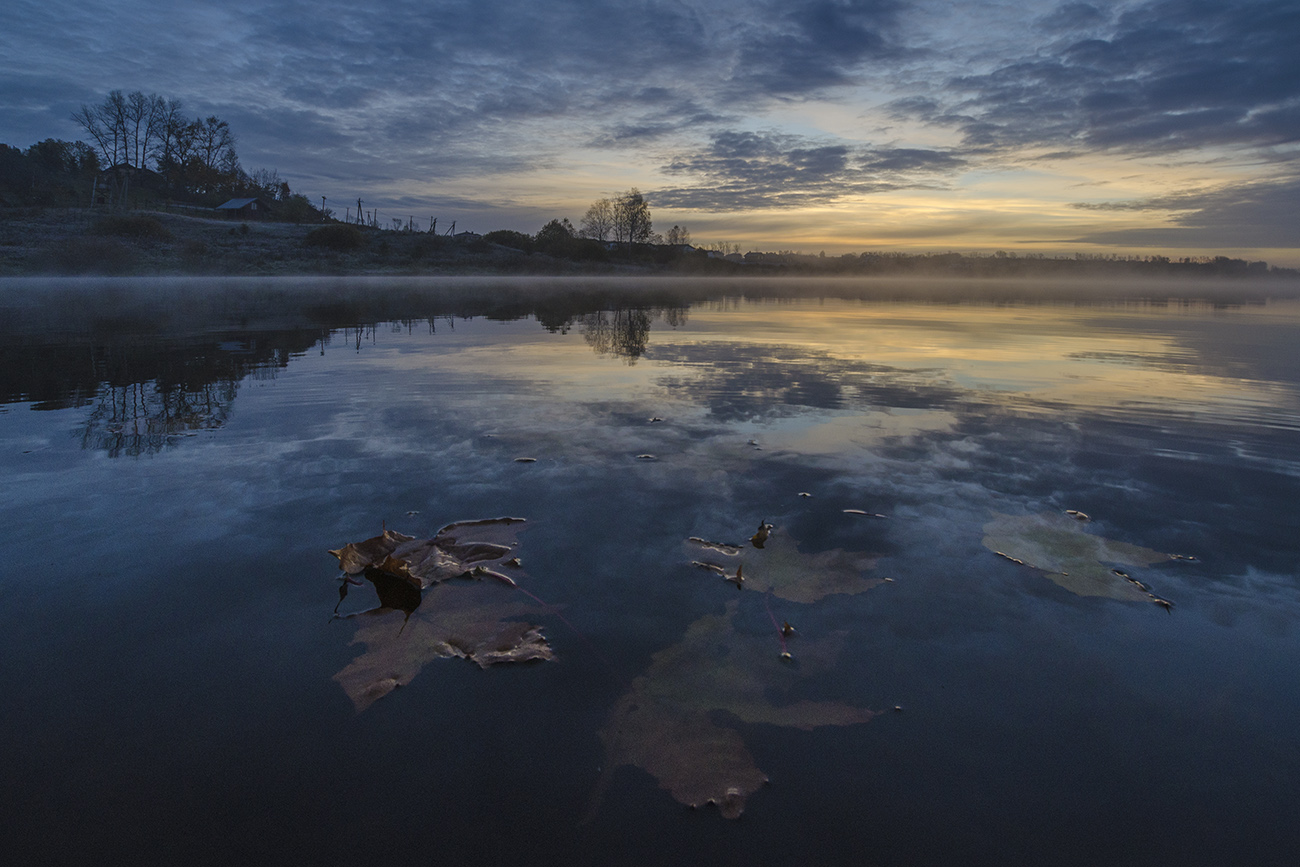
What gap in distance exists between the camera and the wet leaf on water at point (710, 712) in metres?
2.38

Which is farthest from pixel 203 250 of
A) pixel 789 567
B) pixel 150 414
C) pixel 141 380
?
pixel 789 567

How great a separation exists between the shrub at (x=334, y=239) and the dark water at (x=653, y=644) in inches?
2713

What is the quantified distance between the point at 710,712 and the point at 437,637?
1432 mm

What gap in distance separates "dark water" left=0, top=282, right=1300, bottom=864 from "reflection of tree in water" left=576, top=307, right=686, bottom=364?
21.3ft

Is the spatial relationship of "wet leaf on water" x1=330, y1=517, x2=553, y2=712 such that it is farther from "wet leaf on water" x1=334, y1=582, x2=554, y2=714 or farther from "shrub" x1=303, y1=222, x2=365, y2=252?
"shrub" x1=303, y1=222, x2=365, y2=252

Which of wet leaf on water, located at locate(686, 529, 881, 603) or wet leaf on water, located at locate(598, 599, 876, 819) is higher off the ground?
wet leaf on water, located at locate(686, 529, 881, 603)

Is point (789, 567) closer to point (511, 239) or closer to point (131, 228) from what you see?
point (131, 228)

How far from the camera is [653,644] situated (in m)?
3.18

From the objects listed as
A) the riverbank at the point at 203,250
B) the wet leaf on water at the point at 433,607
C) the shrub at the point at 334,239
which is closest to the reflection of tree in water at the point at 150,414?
the wet leaf on water at the point at 433,607

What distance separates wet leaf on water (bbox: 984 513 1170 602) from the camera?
3830 mm

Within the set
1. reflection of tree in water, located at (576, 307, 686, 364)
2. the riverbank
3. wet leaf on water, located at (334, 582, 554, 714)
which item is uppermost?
the riverbank

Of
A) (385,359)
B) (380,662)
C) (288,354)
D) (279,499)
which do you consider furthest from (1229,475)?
(288,354)

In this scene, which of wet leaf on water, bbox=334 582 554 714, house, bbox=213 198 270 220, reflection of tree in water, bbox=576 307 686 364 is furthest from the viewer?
house, bbox=213 198 270 220

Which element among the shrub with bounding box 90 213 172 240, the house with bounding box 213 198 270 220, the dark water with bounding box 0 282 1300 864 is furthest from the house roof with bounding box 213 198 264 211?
the dark water with bounding box 0 282 1300 864
